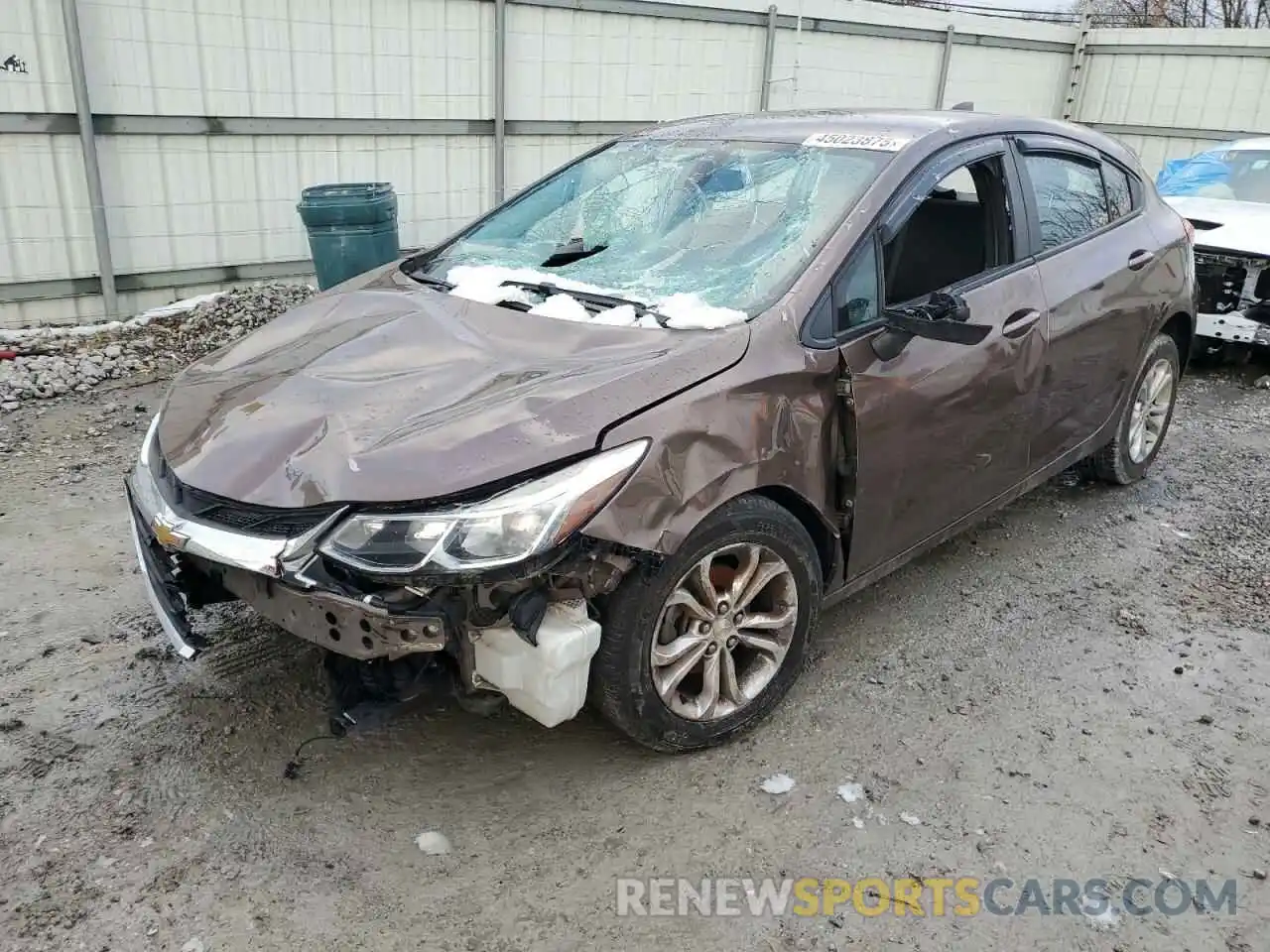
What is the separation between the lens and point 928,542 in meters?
3.56

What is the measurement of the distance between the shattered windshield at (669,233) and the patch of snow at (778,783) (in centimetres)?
128

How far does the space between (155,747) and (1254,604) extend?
3882mm

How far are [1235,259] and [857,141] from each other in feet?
15.0

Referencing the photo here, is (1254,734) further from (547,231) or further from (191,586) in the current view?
(191,586)

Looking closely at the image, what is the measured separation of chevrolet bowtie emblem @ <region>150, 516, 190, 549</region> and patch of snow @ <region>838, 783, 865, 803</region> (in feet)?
6.04

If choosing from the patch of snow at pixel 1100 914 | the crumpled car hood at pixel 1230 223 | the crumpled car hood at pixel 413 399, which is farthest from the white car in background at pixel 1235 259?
the crumpled car hood at pixel 413 399

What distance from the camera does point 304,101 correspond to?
25.5ft

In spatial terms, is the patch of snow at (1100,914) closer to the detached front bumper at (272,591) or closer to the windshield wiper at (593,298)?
the detached front bumper at (272,591)

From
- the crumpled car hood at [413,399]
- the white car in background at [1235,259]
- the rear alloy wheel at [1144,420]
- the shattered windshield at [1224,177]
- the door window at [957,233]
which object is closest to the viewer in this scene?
the crumpled car hood at [413,399]

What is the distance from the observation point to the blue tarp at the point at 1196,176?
26.2 ft

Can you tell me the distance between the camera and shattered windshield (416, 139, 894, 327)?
3082 millimetres

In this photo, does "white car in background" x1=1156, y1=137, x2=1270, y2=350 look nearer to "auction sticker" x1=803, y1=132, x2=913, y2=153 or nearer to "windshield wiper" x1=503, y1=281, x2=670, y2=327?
"auction sticker" x1=803, y1=132, x2=913, y2=153

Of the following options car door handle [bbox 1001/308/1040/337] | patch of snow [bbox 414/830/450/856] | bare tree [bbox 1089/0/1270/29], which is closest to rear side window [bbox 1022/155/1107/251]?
car door handle [bbox 1001/308/1040/337]

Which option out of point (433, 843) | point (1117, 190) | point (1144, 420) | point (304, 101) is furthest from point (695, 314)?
point (304, 101)
